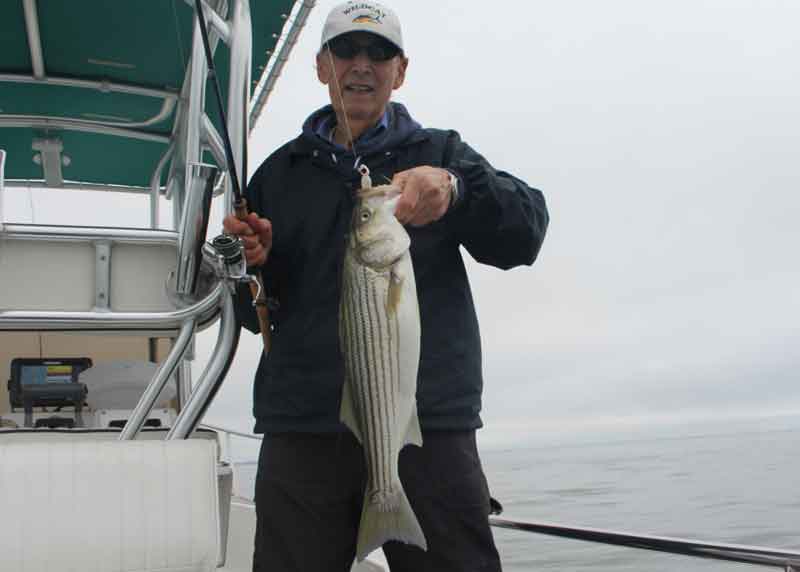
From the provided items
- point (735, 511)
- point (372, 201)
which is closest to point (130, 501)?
point (372, 201)

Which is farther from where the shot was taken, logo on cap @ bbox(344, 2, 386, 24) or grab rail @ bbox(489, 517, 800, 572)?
logo on cap @ bbox(344, 2, 386, 24)

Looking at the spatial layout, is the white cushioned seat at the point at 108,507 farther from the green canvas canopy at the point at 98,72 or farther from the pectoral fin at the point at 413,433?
the green canvas canopy at the point at 98,72

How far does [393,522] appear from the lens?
1.89 metres

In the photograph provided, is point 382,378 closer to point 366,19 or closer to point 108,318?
point 366,19

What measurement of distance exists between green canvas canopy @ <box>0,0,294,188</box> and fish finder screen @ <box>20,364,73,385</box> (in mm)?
1307

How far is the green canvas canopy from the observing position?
433 centimetres

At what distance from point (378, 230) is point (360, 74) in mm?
724

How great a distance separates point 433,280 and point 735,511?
13.1 metres

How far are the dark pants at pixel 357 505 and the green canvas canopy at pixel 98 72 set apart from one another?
2.39 meters

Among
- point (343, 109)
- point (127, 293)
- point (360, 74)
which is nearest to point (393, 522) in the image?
point (343, 109)

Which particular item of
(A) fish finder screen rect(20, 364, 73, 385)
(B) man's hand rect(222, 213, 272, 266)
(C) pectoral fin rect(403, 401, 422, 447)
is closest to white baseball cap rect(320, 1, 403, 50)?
(B) man's hand rect(222, 213, 272, 266)

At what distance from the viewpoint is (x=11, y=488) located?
7.62 feet

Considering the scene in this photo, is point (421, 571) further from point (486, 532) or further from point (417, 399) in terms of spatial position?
point (417, 399)

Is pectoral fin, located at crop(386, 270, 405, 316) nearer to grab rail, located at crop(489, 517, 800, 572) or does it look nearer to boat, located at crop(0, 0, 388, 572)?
boat, located at crop(0, 0, 388, 572)
